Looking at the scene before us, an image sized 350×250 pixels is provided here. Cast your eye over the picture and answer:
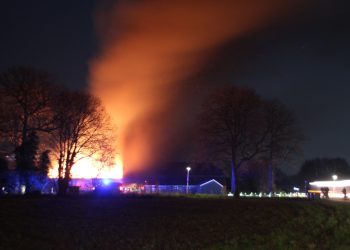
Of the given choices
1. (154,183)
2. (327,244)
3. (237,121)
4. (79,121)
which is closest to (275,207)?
(327,244)

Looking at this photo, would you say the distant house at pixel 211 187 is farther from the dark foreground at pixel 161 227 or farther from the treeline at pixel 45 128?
the dark foreground at pixel 161 227

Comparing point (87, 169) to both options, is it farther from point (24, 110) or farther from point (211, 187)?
point (211, 187)

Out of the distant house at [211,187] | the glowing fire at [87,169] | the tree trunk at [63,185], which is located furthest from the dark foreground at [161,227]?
the distant house at [211,187]

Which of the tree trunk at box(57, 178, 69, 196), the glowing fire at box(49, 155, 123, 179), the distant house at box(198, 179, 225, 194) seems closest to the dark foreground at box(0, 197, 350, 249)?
the tree trunk at box(57, 178, 69, 196)

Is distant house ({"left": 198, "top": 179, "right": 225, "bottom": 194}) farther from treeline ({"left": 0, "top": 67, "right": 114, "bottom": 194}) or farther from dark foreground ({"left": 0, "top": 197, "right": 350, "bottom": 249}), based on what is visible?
dark foreground ({"left": 0, "top": 197, "right": 350, "bottom": 249})

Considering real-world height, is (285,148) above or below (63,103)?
below

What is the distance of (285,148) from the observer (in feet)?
211

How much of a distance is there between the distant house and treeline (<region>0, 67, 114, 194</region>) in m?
37.8

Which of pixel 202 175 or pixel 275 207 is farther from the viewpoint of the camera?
pixel 202 175

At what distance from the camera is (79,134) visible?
5978cm

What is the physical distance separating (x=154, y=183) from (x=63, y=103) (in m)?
43.8

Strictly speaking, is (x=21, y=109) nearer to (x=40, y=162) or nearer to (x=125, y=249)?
(x=40, y=162)

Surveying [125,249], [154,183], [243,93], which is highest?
[243,93]

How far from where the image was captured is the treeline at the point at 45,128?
51719mm
